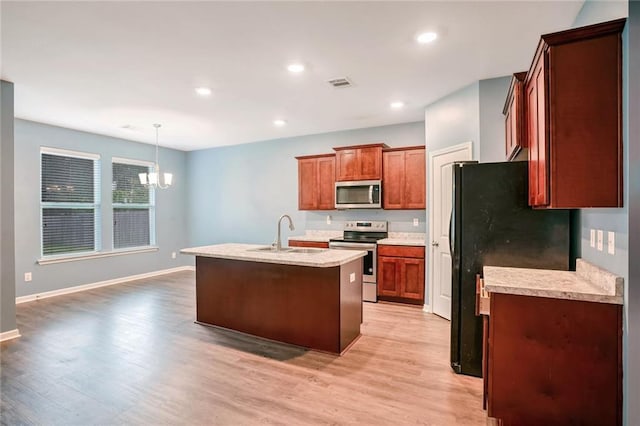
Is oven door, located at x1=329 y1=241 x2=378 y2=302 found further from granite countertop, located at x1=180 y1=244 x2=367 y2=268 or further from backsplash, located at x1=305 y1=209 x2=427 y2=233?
granite countertop, located at x1=180 y1=244 x2=367 y2=268

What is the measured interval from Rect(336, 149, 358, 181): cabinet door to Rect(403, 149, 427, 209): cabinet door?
814 mm

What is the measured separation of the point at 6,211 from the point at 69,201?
2165 millimetres

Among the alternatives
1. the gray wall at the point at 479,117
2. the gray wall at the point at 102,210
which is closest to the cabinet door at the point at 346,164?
the gray wall at the point at 479,117

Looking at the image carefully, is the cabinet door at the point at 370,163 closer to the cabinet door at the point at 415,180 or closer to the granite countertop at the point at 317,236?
the cabinet door at the point at 415,180

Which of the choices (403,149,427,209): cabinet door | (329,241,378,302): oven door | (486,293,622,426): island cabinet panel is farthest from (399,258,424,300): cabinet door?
(486,293,622,426): island cabinet panel

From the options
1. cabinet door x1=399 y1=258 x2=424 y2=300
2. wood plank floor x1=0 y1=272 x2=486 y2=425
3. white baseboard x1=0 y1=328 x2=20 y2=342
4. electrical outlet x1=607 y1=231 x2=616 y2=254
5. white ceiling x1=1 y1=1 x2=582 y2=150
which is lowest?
wood plank floor x1=0 y1=272 x2=486 y2=425

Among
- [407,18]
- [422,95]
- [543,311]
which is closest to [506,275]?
[543,311]

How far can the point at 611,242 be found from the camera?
1714 millimetres

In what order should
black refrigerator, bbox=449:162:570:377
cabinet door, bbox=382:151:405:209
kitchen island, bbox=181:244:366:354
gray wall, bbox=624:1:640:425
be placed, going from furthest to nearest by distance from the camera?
cabinet door, bbox=382:151:405:209 → kitchen island, bbox=181:244:366:354 → black refrigerator, bbox=449:162:570:377 → gray wall, bbox=624:1:640:425

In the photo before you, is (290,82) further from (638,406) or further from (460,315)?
(638,406)

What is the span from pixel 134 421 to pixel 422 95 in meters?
4.14

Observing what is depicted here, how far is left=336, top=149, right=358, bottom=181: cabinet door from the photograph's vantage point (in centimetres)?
522

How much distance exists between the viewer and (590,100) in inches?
64.5

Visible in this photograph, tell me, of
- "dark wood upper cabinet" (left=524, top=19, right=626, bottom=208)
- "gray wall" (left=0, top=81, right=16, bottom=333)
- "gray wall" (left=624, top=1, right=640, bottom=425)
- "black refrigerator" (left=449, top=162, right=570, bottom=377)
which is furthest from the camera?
"gray wall" (left=0, top=81, right=16, bottom=333)
